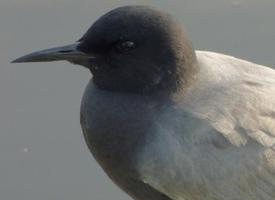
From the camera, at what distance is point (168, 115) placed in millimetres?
2760

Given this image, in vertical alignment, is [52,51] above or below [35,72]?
above

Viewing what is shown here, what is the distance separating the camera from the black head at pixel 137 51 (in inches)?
108

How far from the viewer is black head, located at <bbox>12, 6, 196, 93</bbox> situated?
274 centimetres

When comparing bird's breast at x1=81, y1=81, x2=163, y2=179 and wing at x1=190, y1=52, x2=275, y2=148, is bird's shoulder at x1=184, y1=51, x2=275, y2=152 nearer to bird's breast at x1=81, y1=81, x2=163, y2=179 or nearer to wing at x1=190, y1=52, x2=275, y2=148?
wing at x1=190, y1=52, x2=275, y2=148

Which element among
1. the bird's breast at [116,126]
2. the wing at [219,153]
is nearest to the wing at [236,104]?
the wing at [219,153]

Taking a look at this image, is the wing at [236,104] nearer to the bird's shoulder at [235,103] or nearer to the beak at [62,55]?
the bird's shoulder at [235,103]

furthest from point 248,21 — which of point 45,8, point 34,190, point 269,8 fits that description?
point 34,190

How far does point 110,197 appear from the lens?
3.49m

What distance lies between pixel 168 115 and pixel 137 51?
19cm

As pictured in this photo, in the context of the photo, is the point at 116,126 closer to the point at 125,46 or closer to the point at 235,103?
the point at 125,46

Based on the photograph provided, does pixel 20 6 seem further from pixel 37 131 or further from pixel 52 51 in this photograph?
pixel 52 51

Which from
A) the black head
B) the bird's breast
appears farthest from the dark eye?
the bird's breast

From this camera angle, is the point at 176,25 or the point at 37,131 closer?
the point at 176,25

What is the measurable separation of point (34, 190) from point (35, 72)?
492 mm
